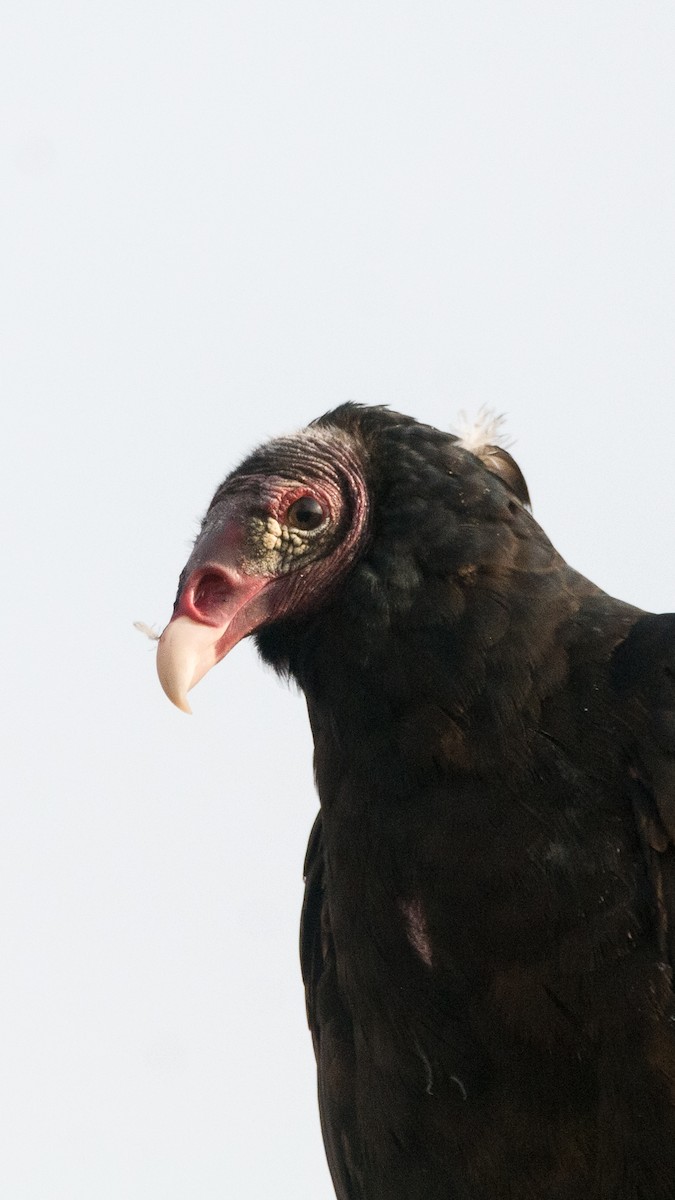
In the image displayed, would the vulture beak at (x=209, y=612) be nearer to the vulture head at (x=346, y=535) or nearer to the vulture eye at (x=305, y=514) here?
the vulture head at (x=346, y=535)

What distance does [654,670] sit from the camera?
3.21 m

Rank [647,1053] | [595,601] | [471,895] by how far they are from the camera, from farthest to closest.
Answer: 1. [595,601]
2. [471,895]
3. [647,1053]

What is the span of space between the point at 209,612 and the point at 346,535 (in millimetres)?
389

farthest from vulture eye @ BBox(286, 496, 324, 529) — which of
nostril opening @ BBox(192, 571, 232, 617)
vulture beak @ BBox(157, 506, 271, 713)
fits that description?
nostril opening @ BBox(192, 571, 232, 617)

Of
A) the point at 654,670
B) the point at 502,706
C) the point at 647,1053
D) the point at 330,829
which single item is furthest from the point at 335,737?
the point at 647,1053

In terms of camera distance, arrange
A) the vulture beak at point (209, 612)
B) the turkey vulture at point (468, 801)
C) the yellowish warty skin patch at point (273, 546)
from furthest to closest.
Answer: the yellowish warty skin patch at point (273, 546) < the vulture beak at point (209, 612) < the turkey vulture at point (468, 801)

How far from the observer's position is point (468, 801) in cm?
323

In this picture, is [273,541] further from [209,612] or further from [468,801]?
[468,801]

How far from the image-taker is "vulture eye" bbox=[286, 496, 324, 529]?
11.6ft

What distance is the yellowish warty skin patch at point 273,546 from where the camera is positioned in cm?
343

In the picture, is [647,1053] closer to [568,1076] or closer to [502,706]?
[568,1076]

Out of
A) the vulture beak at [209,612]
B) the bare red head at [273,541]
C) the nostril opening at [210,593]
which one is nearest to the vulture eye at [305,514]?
the bare red head at [273,541]

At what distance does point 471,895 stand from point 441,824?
148 mm

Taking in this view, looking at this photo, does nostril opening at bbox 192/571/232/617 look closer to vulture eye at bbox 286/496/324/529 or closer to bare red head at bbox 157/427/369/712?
bare red head at bbox 157/427/369/712
